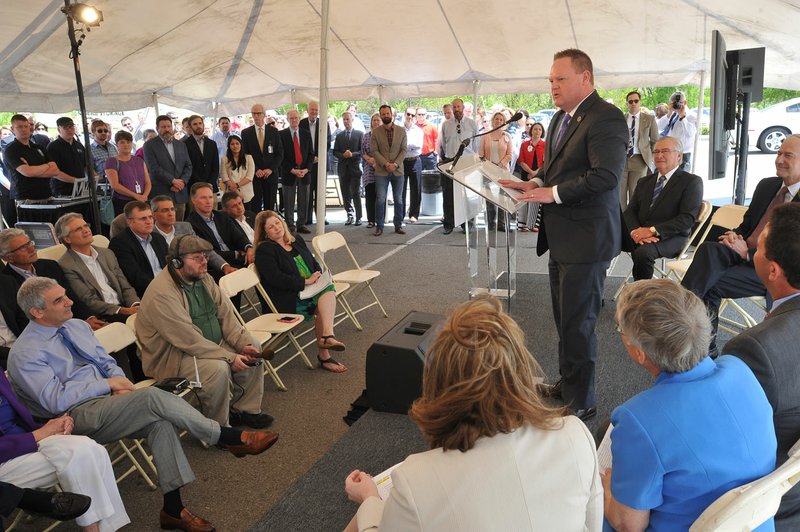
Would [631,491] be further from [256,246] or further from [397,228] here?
[397,228]

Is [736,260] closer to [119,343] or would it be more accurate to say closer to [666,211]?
[666,211]

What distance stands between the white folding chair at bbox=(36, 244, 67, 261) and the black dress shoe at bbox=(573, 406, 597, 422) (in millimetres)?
3624

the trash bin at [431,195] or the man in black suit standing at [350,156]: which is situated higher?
the man in black suit standing at [350,156]

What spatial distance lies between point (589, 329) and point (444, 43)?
720cm

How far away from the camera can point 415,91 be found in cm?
1062

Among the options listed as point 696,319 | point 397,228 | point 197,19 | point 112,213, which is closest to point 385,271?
point 397,228

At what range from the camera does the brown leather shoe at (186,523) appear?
2520 mm

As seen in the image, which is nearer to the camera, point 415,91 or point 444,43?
point 444,43

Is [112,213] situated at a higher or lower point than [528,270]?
higher

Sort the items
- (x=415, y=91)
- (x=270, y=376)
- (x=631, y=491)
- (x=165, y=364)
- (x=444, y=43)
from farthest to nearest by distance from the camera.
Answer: (x=415, y=91) → (x=444, y=43) → (x=270, y=376) → (x=165, y=364) → (x=631, y=491)

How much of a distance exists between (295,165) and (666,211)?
6230 millimetres

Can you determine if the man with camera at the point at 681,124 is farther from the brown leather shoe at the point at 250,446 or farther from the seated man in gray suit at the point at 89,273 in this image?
the brown leather shoe at the point at 250,446

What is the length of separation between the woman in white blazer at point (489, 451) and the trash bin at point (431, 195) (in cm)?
961

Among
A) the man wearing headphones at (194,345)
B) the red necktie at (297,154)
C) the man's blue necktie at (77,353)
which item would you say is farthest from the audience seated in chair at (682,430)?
the red necktie at (297,154)
